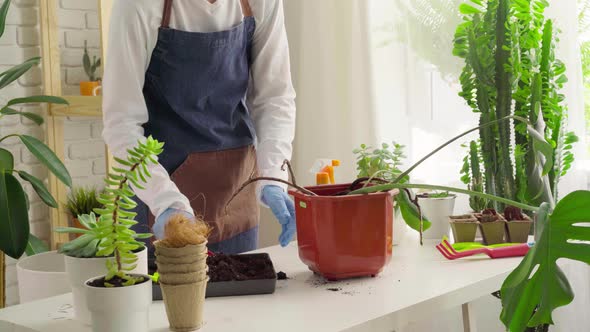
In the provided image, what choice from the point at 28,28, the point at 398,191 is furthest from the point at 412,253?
the point at 28,28

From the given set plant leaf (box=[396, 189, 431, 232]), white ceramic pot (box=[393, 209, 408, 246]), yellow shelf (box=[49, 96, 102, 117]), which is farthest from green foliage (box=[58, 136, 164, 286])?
yellow shelf (box=[49, 96, 102, 117])

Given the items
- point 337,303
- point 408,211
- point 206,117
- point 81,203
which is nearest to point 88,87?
point 81,203

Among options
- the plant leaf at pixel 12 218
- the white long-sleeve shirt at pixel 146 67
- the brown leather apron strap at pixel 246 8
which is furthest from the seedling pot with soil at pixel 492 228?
the plant leaf at pixel 12 218

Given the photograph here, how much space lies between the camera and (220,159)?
2.12 meters

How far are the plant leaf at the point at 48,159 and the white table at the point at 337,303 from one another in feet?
3.94

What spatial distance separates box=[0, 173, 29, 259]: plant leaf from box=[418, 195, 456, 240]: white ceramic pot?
127 cm

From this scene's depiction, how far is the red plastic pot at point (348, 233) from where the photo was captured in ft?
4.97

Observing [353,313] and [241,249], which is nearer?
[353,313]

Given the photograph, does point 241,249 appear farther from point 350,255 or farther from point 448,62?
point 448,62

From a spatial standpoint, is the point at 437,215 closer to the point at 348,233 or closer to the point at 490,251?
the point at 490,251

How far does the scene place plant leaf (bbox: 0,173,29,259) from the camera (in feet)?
7.91

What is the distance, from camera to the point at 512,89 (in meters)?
2.11

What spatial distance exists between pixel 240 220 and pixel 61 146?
1739mm

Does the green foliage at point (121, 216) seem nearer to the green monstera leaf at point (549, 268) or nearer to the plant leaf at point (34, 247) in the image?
the green monstera leaf at point (549, 268)
